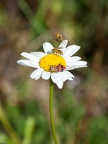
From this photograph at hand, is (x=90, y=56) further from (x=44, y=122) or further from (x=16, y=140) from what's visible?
(x=16, y=140)

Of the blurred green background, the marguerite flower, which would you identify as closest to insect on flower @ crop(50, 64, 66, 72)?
the marguerite flower

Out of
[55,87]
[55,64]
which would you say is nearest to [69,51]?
[55,64]

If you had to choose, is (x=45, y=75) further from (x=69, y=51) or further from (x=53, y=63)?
(x=69, y=51)

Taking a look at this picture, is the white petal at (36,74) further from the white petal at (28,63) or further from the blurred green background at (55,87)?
the blurred green background at (55,87)

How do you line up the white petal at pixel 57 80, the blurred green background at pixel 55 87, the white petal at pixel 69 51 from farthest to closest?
the blurred green background at pixel 55 87, the white petal at pixel 69 51, the white petal at pixel 57 80

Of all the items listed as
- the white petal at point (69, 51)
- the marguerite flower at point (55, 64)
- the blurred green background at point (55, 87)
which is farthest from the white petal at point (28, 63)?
the blurred green background at point (55, 87)

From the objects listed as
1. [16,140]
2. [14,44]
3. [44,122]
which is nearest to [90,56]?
[14,44]

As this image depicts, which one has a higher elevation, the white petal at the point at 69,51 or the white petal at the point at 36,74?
the white petal at the point at 69,51
